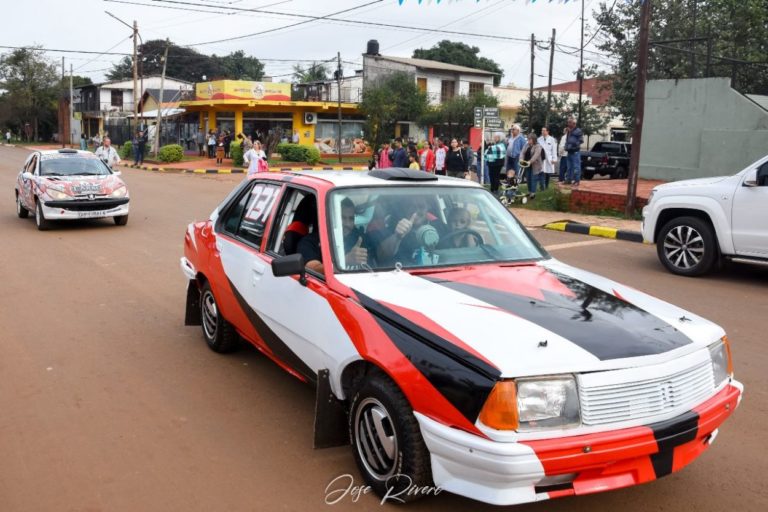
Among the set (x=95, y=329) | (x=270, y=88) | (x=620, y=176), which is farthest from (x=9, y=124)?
(x=95, y=329)

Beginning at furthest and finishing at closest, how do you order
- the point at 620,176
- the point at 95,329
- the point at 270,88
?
the point at 270,88 < the point at 620,176 < the point at 95,329

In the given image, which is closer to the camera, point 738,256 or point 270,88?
point 738,256

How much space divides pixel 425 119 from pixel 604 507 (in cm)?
4429

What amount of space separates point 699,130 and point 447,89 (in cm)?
3516

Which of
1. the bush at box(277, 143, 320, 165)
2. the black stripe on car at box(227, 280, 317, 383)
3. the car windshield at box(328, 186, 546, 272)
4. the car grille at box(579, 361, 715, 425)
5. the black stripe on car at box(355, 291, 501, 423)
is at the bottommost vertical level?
the black stripe on car at box(227, 280, 317, 383)

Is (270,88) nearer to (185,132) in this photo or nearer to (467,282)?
(185,132)

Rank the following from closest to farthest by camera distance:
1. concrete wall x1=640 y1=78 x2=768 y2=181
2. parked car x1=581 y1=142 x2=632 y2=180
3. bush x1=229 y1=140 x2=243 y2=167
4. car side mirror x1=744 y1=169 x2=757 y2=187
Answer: car side mirror x1=744 y1=169 x2=757 y2=187
concrete wall x1=640 y1=78 x2=768 y2=181
parked car x1=581 y1=142 x2=632 y2=180
bush x1=229 y1=140 x2=243 y2=167

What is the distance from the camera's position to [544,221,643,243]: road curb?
42.4ft

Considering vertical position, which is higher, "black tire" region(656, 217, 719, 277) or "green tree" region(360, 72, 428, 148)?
"green tree" region(360, 72, 428, 148)

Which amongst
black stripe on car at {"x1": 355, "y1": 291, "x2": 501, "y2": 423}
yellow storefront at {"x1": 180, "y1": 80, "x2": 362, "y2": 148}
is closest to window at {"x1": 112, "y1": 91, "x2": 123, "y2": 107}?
yellow storefront at {"x1": 180, "y1": 80, "x2": 362, "y2": 148}

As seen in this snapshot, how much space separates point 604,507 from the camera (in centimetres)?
358

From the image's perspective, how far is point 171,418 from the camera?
475cm

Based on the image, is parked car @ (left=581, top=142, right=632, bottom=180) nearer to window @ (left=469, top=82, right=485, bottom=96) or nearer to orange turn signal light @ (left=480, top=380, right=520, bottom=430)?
window @ (left=469, top=82, right=485, bottom=96)

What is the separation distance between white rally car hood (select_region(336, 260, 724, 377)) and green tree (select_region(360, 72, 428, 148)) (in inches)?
1599
